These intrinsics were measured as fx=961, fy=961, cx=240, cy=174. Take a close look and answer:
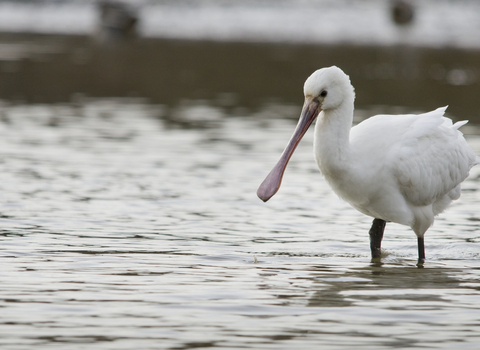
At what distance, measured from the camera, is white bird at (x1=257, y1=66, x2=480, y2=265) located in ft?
26.1

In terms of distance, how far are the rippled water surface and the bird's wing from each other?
0.68 meters

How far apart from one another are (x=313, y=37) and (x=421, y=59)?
1335cm

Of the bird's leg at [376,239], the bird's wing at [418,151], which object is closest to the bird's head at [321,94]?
the bird's wing at [418,151]

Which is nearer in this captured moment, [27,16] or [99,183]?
[99,183]

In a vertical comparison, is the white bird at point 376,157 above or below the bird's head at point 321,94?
below

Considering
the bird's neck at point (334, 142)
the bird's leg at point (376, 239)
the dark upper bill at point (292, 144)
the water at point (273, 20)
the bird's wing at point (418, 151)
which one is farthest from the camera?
the water at point (273, 20)

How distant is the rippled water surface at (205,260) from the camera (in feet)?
20.2

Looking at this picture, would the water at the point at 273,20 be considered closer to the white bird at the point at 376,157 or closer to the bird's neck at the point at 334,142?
the white bird at the point at 376,157

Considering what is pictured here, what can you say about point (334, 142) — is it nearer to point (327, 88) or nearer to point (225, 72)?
point (327, 88)

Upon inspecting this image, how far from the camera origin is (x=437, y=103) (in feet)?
77.2

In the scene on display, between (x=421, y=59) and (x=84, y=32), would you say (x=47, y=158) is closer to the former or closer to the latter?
(x=421, y=59)

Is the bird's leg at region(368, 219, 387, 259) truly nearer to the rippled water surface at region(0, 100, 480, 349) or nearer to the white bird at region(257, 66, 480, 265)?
the white bird at region(257, 66, 480, 265)

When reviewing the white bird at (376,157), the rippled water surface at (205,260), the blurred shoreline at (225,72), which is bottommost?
the blurred shoreline at (225,72)

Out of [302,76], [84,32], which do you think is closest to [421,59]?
[302,76]
